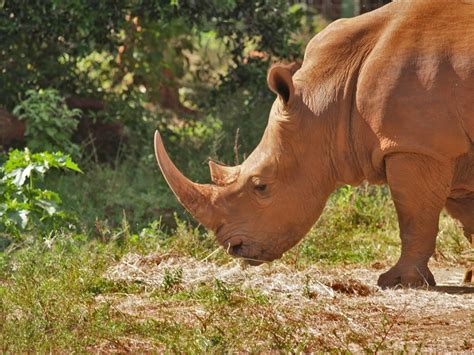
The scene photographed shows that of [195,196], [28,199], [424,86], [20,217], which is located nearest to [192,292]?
[195,196]

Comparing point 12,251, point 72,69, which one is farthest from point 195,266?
point 72,69

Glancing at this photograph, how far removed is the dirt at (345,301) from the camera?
6750 millimetres

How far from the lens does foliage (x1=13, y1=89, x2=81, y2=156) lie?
11586 mm

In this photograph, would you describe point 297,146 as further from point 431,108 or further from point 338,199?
point 338,199

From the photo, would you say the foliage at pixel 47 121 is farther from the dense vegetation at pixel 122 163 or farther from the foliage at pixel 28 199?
the foliage at pixel 28 199

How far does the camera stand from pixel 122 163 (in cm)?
1276

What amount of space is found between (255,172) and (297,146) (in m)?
0.34

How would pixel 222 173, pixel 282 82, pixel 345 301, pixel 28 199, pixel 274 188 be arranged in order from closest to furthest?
1. pixel 345 301
2. pixel 282 82
3. pixel 274 188
4. pixel 222 173
5. pixel 28 199

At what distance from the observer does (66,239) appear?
29.6 feet

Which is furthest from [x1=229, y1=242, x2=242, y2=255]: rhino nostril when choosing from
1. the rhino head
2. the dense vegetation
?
the dense vegetation

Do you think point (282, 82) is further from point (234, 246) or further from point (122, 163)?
point (122, 163)

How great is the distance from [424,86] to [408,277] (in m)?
1.30

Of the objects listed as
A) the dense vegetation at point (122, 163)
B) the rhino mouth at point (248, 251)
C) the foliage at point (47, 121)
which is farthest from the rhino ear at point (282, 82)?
the foliage at point (47, 121)

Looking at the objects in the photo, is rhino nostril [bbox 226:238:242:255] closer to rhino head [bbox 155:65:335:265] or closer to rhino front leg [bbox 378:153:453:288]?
rhino head [bbox 155:65:335:265]
